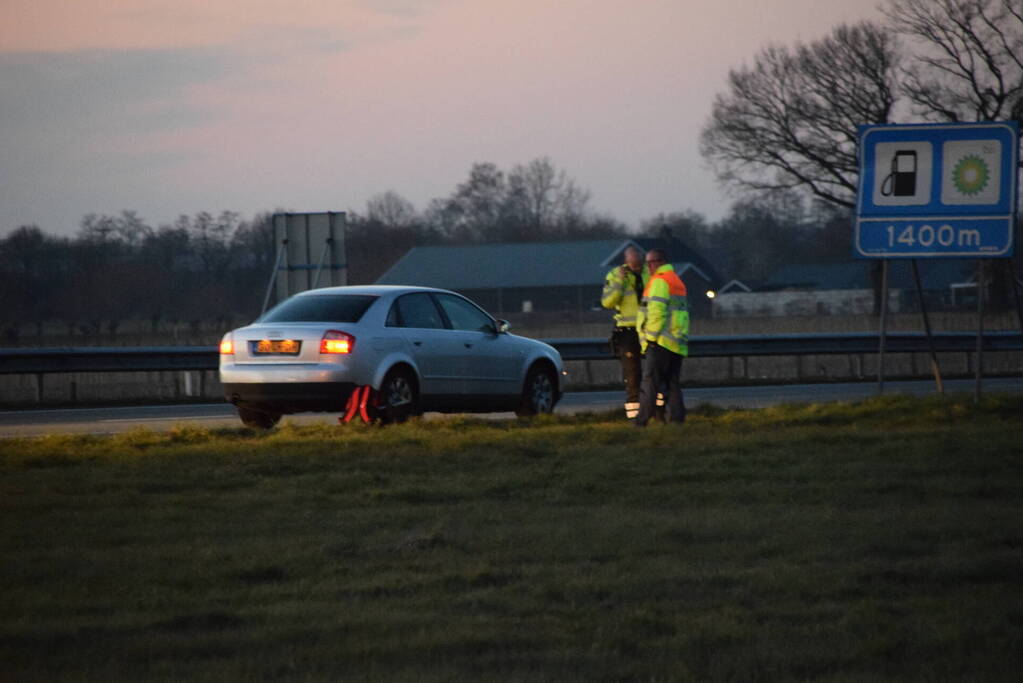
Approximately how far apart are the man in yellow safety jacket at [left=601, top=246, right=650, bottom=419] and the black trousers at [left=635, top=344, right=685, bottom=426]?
913 mm

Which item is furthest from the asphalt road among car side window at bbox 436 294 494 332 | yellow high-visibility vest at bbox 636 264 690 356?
yellow high-visibility vest at bbox 636 264 690 356

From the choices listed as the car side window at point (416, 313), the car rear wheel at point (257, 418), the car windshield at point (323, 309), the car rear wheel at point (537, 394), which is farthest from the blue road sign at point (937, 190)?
the car rear wheel at point (257, 418)

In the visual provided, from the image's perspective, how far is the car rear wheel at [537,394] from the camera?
15.9 meters

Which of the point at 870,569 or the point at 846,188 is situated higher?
the point at 846,188

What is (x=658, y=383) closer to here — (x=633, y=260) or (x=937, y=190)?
(x=633, y=260)

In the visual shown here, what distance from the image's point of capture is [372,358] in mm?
13750

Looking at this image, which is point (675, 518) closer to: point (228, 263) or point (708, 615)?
point (708, 615)

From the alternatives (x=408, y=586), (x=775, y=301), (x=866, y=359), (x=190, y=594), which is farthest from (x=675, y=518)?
(x=775, y=301)

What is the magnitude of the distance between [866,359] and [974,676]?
25894mm

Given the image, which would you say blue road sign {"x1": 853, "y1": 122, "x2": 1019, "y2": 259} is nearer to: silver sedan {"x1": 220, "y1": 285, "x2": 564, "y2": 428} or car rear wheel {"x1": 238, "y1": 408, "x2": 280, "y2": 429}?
silver sedan {"x1": 220, "y1": 285, "x2": 564, "y2": 428}

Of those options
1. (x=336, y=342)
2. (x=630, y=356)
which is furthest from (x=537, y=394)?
(x=336, y=342)

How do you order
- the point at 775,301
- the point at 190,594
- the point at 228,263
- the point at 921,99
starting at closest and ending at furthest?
the point at 190,594, the point at 921,99, the point at 228,263, the point at 775,301

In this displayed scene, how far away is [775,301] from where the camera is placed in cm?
10038

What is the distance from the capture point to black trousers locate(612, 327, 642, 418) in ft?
50.1
